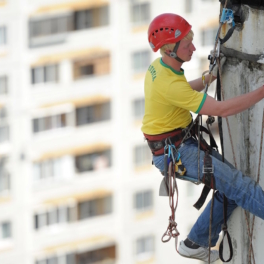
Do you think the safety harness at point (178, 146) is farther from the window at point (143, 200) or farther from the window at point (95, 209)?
the window at point (95, 209)

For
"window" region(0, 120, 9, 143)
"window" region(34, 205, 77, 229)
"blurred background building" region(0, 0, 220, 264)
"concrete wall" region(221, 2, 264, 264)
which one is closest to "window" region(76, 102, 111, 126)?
"blurred background building" region(0, 0, 220, 264)

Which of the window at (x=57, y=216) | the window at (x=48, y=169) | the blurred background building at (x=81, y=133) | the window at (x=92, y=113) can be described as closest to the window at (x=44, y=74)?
the blurred background building at (x=81, y=133)

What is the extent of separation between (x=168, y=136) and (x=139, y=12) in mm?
23160

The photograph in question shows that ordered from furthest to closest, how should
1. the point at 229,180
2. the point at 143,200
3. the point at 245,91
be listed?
the point at 143,200
the point at 245,91
the point at 229,180

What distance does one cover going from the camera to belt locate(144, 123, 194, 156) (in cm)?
682

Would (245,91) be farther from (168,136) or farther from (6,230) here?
(6,230)

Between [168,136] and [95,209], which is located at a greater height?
[168,136]

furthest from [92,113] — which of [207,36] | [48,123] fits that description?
[207,36]

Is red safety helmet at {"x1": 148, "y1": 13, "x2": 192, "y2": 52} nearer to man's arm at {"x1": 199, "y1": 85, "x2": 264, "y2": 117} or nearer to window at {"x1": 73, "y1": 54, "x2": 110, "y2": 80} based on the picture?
man's arm at {"x1": 199, "y1": 85, "x2": 264, "y2": 117}

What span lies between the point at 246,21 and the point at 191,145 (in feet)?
3.95

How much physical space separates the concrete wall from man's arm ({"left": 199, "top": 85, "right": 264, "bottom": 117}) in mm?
476

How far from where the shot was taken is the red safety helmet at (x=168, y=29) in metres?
6.51

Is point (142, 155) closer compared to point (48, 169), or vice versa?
point (48, 169)

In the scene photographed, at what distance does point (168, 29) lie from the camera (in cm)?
652
